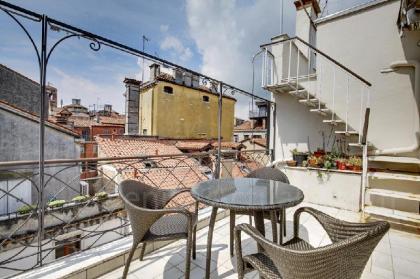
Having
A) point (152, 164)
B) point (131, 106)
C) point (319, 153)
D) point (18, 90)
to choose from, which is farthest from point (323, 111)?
point (18, 90)

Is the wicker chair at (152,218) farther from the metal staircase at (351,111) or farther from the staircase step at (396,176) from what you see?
the staircase step at (396,176)

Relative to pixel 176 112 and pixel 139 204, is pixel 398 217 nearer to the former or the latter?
pixel 139 204

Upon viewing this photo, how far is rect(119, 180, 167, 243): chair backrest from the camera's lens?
1.55 meters

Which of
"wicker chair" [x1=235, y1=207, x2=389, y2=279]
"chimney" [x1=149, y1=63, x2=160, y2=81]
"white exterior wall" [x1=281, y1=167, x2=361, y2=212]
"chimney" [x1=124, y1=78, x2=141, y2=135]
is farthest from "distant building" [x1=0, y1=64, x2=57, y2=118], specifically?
"wicker chair" [x1=235, y1=207, x2=389, y2=279]

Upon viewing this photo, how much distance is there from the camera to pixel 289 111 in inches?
202

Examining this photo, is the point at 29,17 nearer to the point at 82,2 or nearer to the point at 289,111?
the point at 82,2

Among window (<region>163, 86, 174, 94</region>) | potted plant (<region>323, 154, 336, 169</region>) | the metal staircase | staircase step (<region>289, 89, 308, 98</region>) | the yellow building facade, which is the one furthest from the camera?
window (<region>163, 86, 174, 94</region>)

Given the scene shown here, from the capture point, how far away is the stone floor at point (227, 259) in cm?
192

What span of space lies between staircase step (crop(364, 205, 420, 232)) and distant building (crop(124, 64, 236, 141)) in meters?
12.8

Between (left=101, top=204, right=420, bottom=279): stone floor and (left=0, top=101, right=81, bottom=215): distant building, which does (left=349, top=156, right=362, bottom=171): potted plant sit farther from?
(left=0, top=101, right=81, bottom=215): distant building

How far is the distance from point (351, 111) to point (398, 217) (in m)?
2.16

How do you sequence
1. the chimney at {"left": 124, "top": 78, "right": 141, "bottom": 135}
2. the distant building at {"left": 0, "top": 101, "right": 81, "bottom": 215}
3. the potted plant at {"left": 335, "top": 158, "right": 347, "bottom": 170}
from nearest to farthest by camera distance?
the potted plant at {"left": 335, "top": 158, "right": 347, "bottom": 170} → the distant building at {"left": 0, "top": 101, "right": 81, "bottom": 215} → the chimney at {"left": 124, "top": 78, "right": 141, "bottom": 135}

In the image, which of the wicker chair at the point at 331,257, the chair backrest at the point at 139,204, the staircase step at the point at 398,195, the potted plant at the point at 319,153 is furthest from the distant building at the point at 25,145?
the staircase step at the point at 398,195

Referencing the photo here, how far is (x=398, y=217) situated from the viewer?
2914mm
